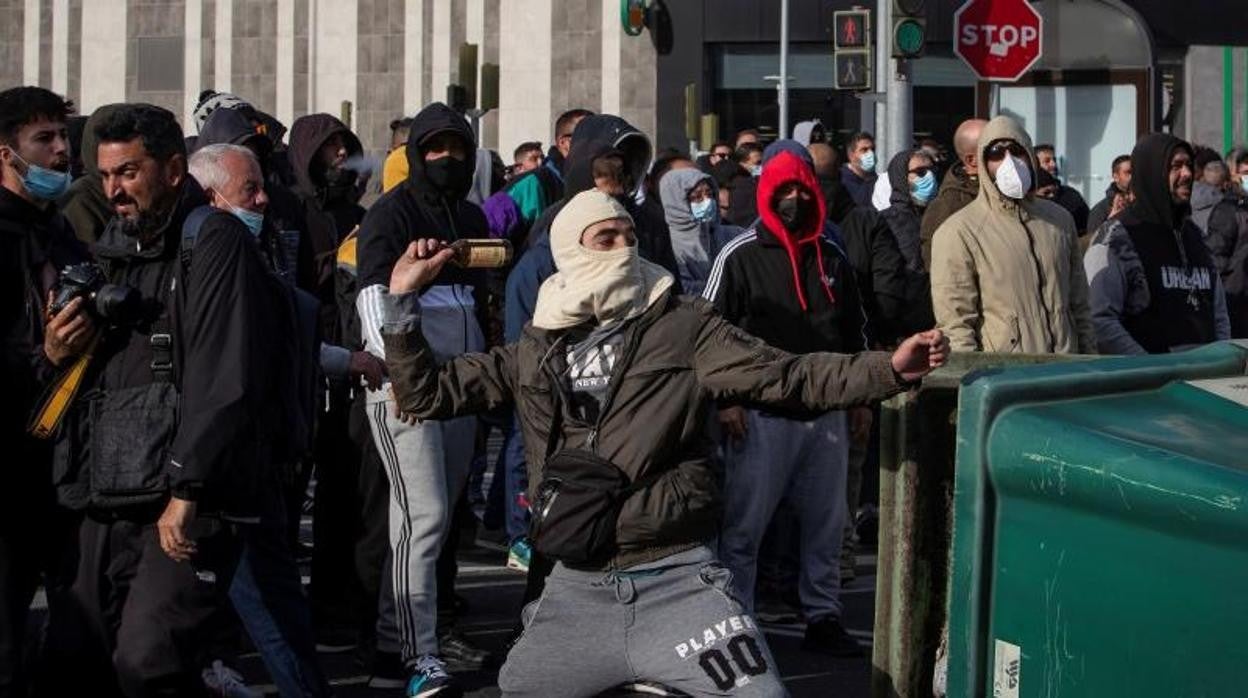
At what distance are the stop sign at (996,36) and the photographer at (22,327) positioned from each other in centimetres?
917

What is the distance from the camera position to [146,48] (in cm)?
3966

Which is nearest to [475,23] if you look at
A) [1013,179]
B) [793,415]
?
[1013,179]

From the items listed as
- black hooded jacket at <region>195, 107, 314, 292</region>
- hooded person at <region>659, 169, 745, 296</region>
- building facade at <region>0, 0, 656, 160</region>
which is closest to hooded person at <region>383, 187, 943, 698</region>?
black hooded jacket at <region>195, 107, 314, 292</region>

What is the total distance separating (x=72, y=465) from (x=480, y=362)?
3.66 feet

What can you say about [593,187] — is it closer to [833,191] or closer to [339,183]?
[339,183]

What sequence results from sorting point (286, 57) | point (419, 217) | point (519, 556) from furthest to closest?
point (286, 57), point (519, 556), point (419, 217)

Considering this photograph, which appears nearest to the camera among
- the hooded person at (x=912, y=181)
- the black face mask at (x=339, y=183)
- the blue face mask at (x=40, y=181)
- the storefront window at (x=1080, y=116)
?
the blue face mask at (x=40, y=181)

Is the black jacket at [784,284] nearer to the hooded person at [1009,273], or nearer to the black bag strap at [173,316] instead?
the hooded person at [1009,273]

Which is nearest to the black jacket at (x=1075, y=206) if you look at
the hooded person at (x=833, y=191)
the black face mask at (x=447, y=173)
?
the hooded person at (x=833, y=191)

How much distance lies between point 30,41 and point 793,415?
3422cm

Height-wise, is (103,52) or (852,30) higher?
(103,52)

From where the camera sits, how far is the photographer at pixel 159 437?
226 inches

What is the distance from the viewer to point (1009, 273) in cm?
860

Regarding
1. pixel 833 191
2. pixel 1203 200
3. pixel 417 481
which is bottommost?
pixel 417 481
